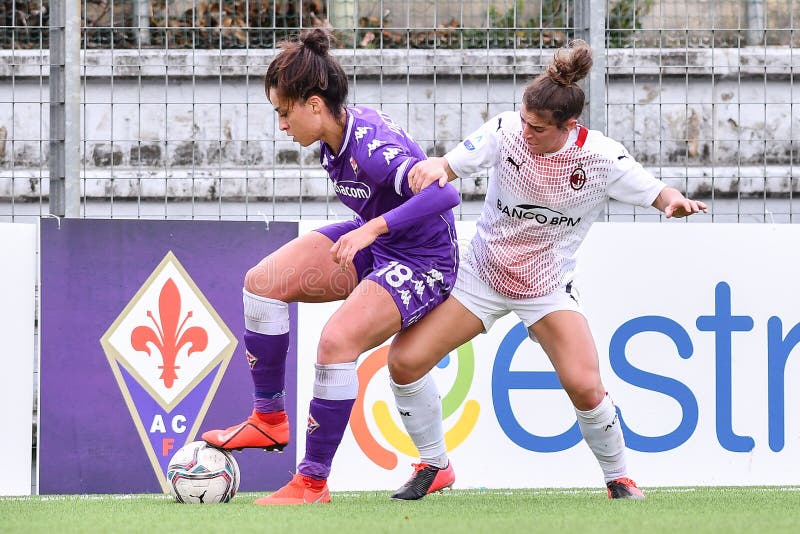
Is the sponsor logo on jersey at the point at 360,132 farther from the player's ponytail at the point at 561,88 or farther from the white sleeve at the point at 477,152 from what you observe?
the player's ponytail at the point at 561,88

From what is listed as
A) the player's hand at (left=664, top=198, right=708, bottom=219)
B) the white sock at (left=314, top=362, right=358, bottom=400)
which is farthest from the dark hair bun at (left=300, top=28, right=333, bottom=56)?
the player's hand at (left=664, top=198, right=708, bottom=219)

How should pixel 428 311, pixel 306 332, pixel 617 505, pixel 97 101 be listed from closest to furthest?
1. pixel 617 505
2. pixel 428 311
3. pixel 306 332
4. pixel 97 101

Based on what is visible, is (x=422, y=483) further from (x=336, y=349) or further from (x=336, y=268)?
(x=336, y=268)

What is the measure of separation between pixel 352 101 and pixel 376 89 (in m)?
0.28

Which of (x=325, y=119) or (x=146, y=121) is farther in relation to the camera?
(x=146, y=121)

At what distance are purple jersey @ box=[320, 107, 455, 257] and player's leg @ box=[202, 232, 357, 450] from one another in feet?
0.76

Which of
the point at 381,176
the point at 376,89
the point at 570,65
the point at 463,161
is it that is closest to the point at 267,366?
the point at 381,176

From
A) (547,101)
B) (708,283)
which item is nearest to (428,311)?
(547,101)

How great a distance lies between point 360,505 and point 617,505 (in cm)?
89

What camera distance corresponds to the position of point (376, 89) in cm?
→ 682

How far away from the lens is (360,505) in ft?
14.8

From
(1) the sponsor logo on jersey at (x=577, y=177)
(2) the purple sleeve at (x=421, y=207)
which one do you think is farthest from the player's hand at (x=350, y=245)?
(1) the sponsor logo on jersey at (x=577, y=177)

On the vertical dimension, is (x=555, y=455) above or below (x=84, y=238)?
below

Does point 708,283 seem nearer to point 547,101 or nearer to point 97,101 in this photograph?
point 547,101
